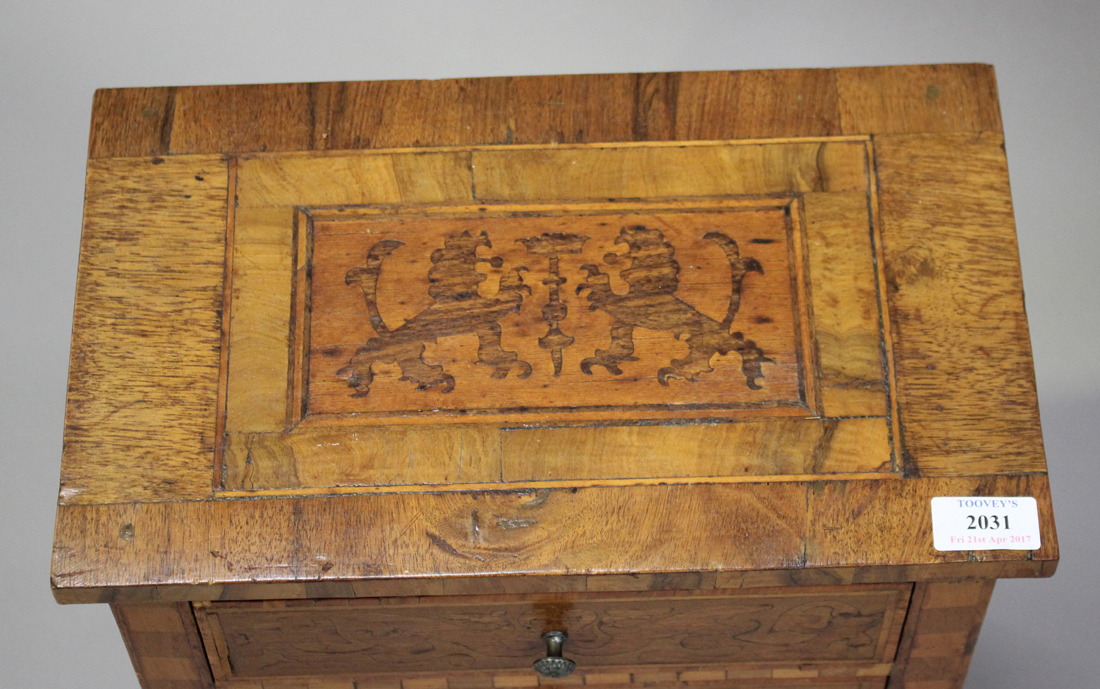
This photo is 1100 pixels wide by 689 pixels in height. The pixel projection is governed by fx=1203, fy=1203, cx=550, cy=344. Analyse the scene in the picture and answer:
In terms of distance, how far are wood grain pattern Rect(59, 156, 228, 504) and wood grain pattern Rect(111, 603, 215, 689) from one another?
160mm

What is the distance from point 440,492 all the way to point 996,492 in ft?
2.22

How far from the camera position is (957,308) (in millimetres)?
1533

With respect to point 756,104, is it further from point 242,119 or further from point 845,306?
point 242,119

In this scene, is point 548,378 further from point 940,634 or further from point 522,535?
point 940,634

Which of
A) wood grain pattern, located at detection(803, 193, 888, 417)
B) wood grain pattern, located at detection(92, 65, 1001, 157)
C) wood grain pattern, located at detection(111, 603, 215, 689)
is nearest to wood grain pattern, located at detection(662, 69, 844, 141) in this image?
wood grain pattern, located at detection(92, 65, 1001, 157)

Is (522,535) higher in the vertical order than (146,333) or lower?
lower

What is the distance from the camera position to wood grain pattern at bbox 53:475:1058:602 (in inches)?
56.4

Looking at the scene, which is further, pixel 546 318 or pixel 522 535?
pixel 546 318

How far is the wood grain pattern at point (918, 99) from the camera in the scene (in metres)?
1.63

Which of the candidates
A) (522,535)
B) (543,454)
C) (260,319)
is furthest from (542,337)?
(260,319)

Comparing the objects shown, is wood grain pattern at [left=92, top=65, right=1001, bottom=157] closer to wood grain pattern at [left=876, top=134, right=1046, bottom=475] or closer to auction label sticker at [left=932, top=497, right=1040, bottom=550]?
wood grain pattern at [left=876, top=134, right=1046, bottom=475]

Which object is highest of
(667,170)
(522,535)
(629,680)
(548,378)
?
(667,170)

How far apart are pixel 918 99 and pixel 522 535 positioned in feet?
2.64

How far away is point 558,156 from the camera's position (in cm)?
162
